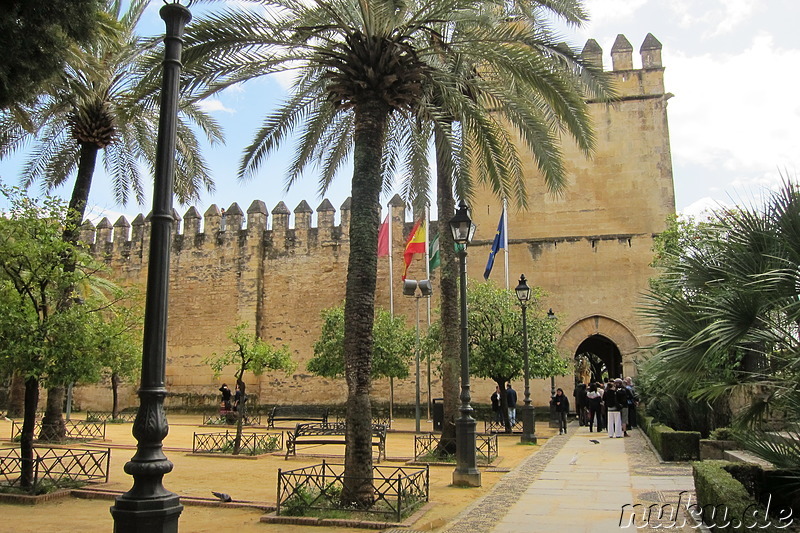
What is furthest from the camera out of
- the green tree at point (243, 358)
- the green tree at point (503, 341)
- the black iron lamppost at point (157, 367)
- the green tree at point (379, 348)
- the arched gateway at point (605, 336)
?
the arched gateway at point (605, 336)

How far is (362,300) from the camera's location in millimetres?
7523

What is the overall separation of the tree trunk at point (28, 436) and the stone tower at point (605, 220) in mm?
16013

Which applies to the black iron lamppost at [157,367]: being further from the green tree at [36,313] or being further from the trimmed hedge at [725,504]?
the green tree at [36,313]

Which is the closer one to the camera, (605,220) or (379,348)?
(379,348)

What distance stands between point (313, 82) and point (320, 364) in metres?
12.0

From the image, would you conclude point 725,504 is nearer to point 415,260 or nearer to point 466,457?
point 466,457

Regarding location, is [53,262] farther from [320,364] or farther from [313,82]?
[320,364]

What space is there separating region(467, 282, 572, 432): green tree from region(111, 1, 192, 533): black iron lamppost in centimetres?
1361

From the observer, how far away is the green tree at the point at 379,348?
64.7 ft

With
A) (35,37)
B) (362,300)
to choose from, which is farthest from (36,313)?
(362,300)

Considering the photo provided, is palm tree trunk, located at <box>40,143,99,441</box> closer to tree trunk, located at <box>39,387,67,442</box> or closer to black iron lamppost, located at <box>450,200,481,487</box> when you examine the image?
tree trunk, located at <box>39,387,67,442</box>

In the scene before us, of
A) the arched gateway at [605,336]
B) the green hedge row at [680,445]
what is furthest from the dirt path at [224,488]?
the arched gateway at [605,336]

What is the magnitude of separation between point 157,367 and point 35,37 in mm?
4139

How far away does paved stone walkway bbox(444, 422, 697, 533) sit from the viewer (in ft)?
20.2
